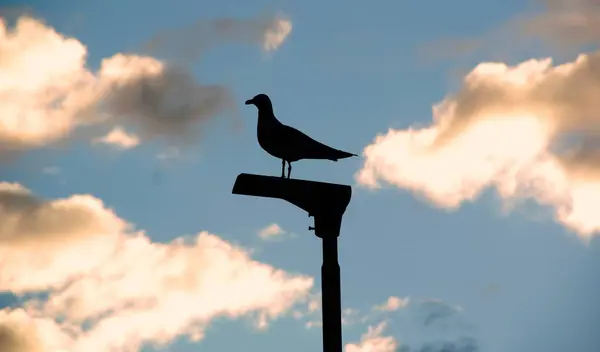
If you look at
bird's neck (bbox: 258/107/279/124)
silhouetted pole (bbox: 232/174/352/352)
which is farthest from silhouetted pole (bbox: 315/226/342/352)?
bird's neck (bbox: 258/107/279/124)

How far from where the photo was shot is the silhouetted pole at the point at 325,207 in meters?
5.57

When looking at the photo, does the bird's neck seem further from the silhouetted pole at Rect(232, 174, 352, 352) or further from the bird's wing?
the silhouetted pole at Rect(232, 174, 352, 352)

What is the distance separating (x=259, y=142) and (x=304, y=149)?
0.51 m

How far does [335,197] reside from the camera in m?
5.91

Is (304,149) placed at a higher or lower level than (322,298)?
higher

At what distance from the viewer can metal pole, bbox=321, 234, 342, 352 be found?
5445 millimetres

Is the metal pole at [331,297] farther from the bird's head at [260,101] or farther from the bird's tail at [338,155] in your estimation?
the bird's head at [260,101]

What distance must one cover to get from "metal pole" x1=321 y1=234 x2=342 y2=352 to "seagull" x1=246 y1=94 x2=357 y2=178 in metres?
1.38

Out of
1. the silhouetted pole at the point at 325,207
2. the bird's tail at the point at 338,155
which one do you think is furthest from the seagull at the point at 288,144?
the silhouetted pole at the point at 325,207

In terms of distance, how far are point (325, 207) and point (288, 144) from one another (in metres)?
1.31

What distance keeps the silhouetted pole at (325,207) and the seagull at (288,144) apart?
1138mm

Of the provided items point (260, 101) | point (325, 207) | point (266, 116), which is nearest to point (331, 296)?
point (325, 207)

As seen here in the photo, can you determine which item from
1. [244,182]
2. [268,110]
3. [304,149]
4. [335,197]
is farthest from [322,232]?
[268,110]

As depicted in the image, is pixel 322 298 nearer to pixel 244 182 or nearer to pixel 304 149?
pixel 244 182
